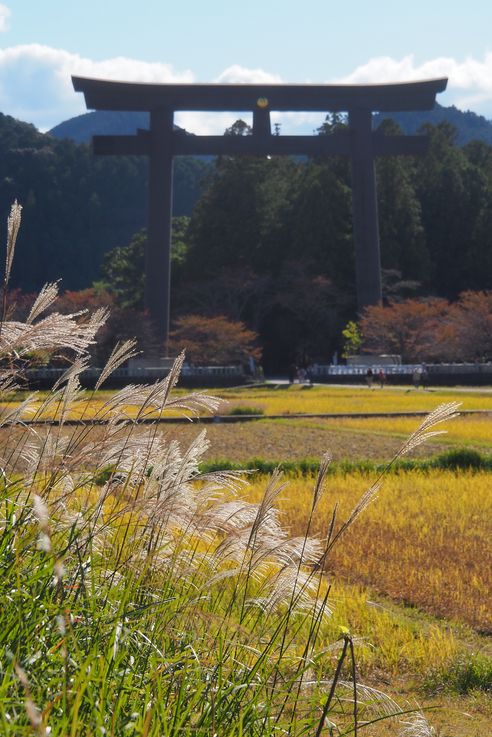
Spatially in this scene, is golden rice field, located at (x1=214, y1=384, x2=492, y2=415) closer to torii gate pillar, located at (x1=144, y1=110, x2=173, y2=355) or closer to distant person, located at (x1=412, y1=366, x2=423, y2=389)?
distant person, located at (x1=412, y1=366, x2=423, y2=389)

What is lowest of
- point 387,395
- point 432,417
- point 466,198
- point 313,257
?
point 387,395

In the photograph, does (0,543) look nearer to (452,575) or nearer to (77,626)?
(77,626)

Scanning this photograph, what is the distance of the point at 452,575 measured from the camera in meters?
6.20

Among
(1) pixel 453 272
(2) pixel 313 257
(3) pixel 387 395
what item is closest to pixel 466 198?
(1) pixel 453 272

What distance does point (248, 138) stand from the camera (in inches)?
1356

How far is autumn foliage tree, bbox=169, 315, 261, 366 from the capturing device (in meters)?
36.4

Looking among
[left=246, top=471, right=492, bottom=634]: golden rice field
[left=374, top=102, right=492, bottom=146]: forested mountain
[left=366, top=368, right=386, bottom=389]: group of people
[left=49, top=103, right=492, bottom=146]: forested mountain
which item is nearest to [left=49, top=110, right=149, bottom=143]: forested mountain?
[left=49, top=103, right=492, bottom=146]: forested mountain

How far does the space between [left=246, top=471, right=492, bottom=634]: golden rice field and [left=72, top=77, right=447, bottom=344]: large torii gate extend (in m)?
24.4

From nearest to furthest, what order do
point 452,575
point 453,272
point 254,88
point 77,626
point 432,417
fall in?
point 432,417 < point 77,626 < point 452,575 < point 254,88 < point 453,272

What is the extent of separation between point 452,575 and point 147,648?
3.92 m

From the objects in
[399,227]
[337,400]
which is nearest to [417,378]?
[337,400]

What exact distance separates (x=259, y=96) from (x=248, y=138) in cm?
180

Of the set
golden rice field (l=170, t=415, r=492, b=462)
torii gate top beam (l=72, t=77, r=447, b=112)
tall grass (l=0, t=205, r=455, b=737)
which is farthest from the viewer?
torii gate top beam (l=72, t=77, r=447, b=112)

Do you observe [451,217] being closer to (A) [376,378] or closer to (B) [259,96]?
(A) [376,378]
